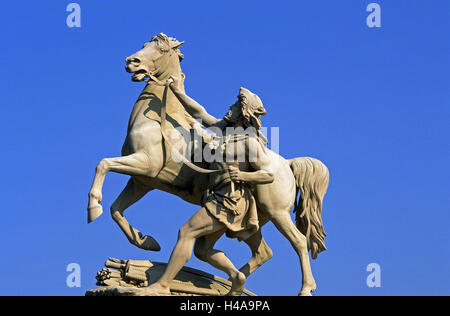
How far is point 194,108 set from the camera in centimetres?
862

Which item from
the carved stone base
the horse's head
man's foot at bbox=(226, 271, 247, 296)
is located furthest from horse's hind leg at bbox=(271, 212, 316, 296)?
the horse's head

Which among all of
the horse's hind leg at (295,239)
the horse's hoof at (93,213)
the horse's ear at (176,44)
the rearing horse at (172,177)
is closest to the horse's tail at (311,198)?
the rearing horse at (172,177)

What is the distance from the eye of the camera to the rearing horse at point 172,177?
828cm

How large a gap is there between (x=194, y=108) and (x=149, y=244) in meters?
1.69

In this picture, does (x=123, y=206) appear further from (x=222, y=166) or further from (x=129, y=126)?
(x=222, y=166)

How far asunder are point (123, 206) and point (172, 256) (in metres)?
1.17

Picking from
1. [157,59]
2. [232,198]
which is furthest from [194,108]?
[232,198]

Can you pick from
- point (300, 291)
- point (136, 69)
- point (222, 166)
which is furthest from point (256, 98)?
point (300, 291)

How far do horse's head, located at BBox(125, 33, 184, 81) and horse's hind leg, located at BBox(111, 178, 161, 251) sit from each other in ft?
4.33

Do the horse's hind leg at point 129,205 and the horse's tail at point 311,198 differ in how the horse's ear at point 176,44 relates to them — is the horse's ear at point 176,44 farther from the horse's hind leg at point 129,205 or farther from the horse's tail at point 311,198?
the horse's tail at point 311,198

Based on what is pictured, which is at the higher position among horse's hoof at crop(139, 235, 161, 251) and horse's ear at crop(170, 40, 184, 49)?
horse's ear at crop(170, 40, 184, 49)

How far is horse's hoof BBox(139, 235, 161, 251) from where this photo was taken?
28.3 ft

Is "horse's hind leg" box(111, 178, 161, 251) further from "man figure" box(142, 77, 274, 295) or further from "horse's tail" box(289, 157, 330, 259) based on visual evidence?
"horse's tail" box(289, 157, 330, 259)

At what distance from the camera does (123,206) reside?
28.8 ft
